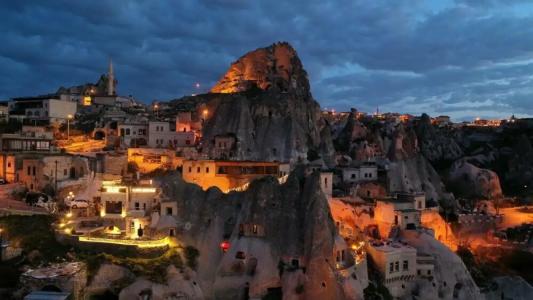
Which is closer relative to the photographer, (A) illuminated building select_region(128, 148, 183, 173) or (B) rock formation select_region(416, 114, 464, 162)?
(A) illuminated building select_region(128, 148, 183, 173)

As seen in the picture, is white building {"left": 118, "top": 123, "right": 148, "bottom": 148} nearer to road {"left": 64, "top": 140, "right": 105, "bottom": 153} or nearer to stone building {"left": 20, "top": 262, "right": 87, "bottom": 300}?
road {"left": 64, "top": 140, "right": 105, "bottom": 153}

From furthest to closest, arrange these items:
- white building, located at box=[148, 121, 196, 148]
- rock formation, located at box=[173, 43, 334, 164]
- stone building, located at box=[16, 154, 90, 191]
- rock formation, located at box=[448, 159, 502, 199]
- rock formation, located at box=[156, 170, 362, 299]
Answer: rock formation, located at box=[448, 159, 502, 199] < rock formation, located at box=[173, 43, 334, 164] < white building, located at box=[148, 121, 196, 148] < stone building, located at box=[16, 154, 90, 191] < rock formation, located at box=[156, 170, 362, 299]

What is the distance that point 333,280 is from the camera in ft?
141

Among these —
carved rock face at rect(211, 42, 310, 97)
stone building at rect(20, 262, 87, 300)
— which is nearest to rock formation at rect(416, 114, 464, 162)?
carved rock face at rect(211, 42, 310, 97)

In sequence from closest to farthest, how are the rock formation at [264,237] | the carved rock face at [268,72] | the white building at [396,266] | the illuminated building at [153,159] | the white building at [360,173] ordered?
1. the rock formation at [264,237]
2. the white building at [396,266]
3. the illuminated building at [153,159]
4. the white building at [360,173]
5. the carved rock face at [268,72]

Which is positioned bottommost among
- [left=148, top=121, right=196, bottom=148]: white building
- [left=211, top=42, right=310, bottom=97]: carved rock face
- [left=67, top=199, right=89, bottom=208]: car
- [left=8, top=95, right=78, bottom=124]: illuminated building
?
[left=67, top=199, right=89, bottom=208]: car

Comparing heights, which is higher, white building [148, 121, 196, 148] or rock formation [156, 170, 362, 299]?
white building [148, 121, 196, 148]

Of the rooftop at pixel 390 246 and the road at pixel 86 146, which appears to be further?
the road at pixel 86 146

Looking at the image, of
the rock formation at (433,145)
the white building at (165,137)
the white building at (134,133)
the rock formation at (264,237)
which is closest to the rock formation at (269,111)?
the white building at (165,137)

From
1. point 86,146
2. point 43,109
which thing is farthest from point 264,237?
point 43,109

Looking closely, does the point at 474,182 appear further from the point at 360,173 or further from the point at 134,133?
the point at 134,133

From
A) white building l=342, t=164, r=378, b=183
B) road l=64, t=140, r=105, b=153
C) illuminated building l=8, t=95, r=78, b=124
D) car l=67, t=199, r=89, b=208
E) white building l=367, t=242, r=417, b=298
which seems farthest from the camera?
illuminated building l=8, t=95, r=78, b=124

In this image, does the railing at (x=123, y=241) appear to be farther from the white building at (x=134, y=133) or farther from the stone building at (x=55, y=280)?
the white building at (x=134, y=133)

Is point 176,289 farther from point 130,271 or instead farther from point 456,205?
point 456,205
